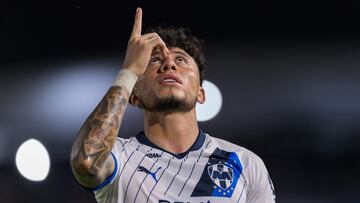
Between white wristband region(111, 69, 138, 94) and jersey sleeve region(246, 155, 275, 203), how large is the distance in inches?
19.5

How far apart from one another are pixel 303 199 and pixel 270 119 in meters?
0.65

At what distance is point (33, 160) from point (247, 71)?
1.94 m

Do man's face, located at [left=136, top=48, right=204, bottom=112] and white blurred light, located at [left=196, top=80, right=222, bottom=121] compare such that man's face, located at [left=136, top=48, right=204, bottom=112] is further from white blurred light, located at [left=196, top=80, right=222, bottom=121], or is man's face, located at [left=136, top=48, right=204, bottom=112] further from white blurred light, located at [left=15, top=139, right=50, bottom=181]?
white blurred light, located at [left=15, top=139, right=50, bottom=181]

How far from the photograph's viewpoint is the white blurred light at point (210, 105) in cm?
422

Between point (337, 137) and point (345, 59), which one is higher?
point (345, 59)

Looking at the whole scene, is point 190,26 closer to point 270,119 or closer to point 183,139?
point 270,119

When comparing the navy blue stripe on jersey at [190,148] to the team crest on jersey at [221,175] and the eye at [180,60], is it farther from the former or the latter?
the eye at [180,60]

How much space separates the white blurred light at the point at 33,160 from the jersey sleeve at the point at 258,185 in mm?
3181

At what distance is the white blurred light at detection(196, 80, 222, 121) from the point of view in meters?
4.22

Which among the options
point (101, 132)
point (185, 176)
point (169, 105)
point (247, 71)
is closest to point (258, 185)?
point (185, 176)

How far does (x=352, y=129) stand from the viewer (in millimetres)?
4117

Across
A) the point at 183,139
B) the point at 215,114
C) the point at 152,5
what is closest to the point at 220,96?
the point at 215,114

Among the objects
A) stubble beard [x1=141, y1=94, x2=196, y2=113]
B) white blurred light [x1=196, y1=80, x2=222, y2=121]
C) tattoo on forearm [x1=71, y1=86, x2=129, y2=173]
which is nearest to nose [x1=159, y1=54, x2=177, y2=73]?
stubble beard [x1=141, y1=94, x2=196, y2=113]

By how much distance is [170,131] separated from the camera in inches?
71.0
